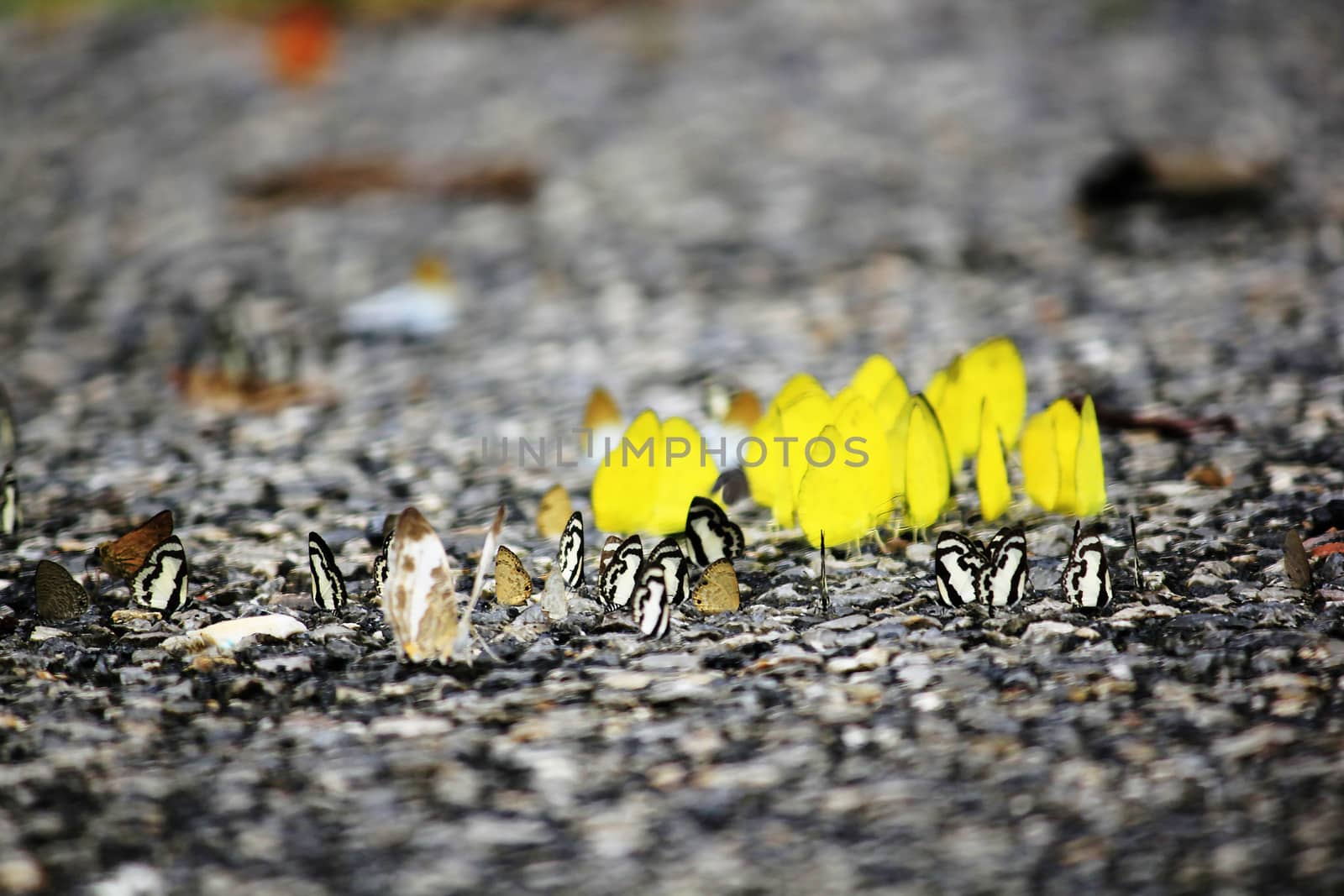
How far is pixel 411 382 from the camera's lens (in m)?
2.62

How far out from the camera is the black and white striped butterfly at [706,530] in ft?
5.47

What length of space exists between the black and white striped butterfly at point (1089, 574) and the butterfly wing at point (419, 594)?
78cm

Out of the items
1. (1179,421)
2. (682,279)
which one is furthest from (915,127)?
(1179,421)

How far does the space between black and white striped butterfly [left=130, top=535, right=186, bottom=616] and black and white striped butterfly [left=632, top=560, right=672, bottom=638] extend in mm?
625

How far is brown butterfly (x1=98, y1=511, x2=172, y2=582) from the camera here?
1640 millimetres

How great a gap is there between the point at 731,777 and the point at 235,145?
139 inches

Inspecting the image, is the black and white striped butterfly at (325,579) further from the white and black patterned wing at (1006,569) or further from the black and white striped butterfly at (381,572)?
the white and black patterned wing at (1006,569)

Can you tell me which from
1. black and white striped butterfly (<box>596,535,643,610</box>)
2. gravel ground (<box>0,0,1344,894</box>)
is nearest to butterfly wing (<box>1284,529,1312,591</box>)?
gravel ground (<box>0,0,1344,894</box>)

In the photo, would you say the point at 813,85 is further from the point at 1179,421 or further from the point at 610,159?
the point at 1179,421

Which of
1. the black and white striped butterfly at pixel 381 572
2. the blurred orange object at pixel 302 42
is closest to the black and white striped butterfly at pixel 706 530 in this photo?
the black and white striped butterfly at pixel 381 572

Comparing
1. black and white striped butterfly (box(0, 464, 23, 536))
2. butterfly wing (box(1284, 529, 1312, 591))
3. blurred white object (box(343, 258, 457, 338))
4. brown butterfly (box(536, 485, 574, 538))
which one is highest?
blurred white object (box(343, 258, 457, 338))

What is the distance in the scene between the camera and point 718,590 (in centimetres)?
154

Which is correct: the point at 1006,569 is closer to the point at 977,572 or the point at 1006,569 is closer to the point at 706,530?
the point at 977,572

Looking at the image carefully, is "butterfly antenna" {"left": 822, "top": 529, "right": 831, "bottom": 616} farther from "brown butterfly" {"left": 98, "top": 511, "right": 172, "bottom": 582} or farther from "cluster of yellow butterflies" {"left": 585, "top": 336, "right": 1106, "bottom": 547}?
"brown butterfly" {"left": 98, "top": 511, "right": 172, "bottom": 582}
